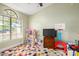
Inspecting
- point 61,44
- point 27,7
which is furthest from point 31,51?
point 27,7

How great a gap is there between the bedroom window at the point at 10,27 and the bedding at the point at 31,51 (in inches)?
6.7

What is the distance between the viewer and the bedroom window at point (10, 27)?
121 cm

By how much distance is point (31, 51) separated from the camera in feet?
4.11

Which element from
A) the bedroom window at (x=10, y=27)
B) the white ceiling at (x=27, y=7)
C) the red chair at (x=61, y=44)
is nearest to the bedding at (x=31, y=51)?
the red chair at (x=61, y=44)

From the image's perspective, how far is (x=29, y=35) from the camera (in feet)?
4.27

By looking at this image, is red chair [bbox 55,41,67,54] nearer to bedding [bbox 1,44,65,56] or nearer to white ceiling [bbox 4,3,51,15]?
bedding [bbox 1,44,65,56]

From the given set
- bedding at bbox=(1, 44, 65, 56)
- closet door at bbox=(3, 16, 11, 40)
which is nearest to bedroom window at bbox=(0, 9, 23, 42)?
closet door at bbox=(3, 16, 11, 40)

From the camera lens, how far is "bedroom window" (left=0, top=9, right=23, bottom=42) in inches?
47.8

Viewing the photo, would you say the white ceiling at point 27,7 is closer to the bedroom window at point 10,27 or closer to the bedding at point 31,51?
the bedroom window at point 10,27

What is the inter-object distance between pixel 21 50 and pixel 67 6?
893 mm

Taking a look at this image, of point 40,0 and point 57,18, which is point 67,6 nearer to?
point 57,18

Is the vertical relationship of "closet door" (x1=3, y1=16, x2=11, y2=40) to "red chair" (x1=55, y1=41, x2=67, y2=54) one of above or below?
above

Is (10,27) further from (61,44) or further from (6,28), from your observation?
(61,44)

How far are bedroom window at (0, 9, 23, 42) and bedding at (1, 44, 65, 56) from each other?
0.17 meters
